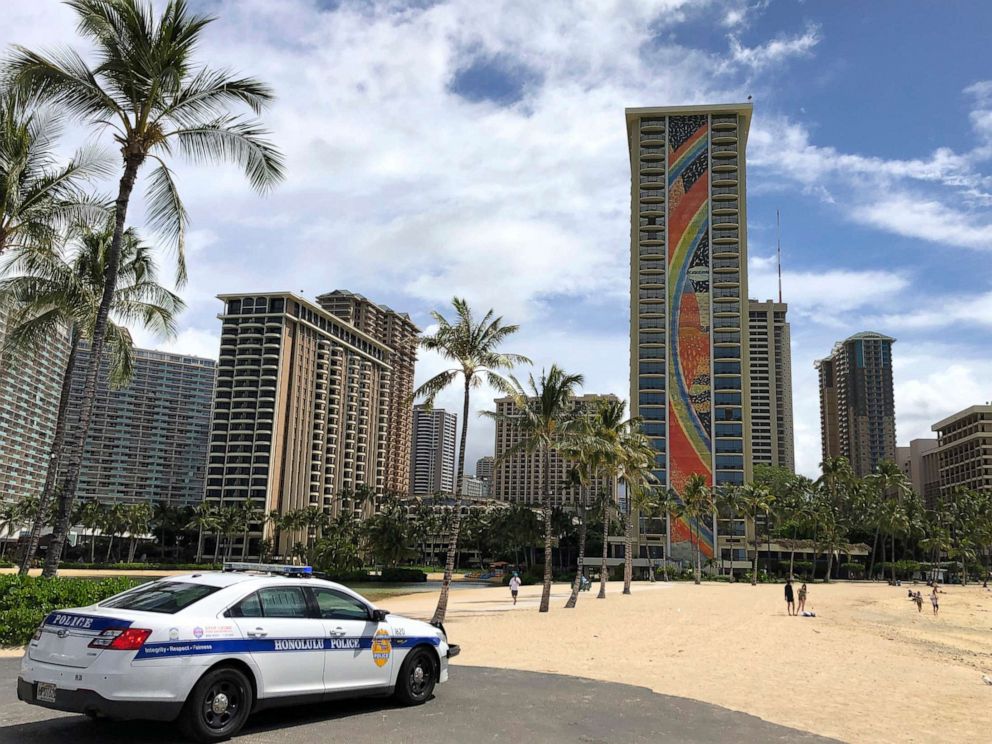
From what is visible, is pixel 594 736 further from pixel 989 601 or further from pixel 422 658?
pixel 989 601

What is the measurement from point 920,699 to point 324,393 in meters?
134

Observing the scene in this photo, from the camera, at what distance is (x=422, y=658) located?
976 centimetres

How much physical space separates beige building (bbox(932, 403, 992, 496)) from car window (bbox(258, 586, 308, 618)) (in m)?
147

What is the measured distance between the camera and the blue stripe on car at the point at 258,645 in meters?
6.98

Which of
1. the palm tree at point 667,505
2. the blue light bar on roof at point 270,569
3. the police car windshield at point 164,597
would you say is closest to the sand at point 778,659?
the blue light bar on roof at point 270,569

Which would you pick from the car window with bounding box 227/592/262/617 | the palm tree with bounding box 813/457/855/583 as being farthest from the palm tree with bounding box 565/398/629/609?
the palm tree with bounding box 813/457/855/583

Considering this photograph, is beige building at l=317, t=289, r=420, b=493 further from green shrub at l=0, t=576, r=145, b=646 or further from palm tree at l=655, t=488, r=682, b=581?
green shrub at l=0, t=576, r=145, b=646

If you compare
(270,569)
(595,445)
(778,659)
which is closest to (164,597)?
(270,569)

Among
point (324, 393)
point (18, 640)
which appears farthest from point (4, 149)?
point (324, 393)

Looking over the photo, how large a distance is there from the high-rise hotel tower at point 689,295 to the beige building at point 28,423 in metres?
92.1

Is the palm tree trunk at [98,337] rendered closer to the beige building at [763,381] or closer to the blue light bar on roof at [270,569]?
the blue light bar on roof at [270,569]

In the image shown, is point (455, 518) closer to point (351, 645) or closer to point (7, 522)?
point (351, 645)

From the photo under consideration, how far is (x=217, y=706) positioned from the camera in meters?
7.36

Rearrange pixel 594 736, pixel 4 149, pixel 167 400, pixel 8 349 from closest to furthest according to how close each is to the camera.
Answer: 1. pixel 594 736
2. pixel 4 149
3. pixel 8 349
4. pixel 167 400
